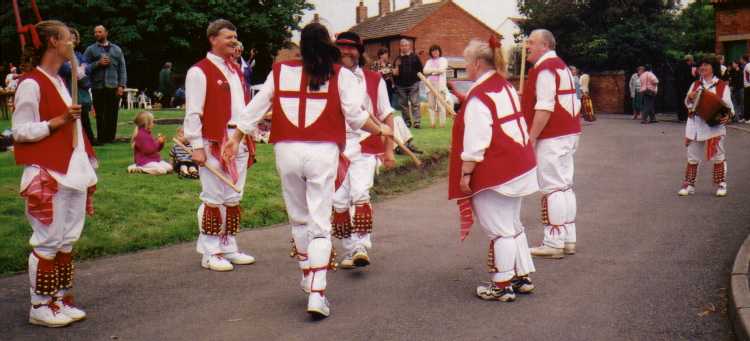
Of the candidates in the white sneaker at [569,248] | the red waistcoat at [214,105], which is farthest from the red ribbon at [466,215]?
the red waistcoat at [214,105]

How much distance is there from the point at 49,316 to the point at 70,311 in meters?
0.16

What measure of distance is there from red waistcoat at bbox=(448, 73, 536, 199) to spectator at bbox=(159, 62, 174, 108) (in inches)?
1088

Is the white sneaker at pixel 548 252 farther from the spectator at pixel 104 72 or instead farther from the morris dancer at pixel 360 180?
the spectator at pixel 104 72

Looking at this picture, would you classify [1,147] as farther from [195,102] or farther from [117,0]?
[117,0]

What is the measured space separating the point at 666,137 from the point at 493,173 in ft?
53.6

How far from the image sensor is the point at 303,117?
5445mm

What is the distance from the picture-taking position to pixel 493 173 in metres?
5.77

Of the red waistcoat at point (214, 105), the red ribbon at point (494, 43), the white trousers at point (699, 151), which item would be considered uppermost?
the red ribbon at point (494, 43)

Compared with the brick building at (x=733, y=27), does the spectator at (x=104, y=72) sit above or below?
below

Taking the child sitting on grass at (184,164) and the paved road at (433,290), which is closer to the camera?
the paved road at (433,290)

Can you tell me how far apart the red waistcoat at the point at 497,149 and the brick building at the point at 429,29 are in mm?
53643

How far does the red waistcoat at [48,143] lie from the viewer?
5.36m

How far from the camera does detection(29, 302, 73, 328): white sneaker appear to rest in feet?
17.8

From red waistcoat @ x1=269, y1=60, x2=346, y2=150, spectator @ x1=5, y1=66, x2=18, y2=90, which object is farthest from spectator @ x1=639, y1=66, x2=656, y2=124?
red waistcoat @ x1=269, y1=60, x2=346, y2=150
